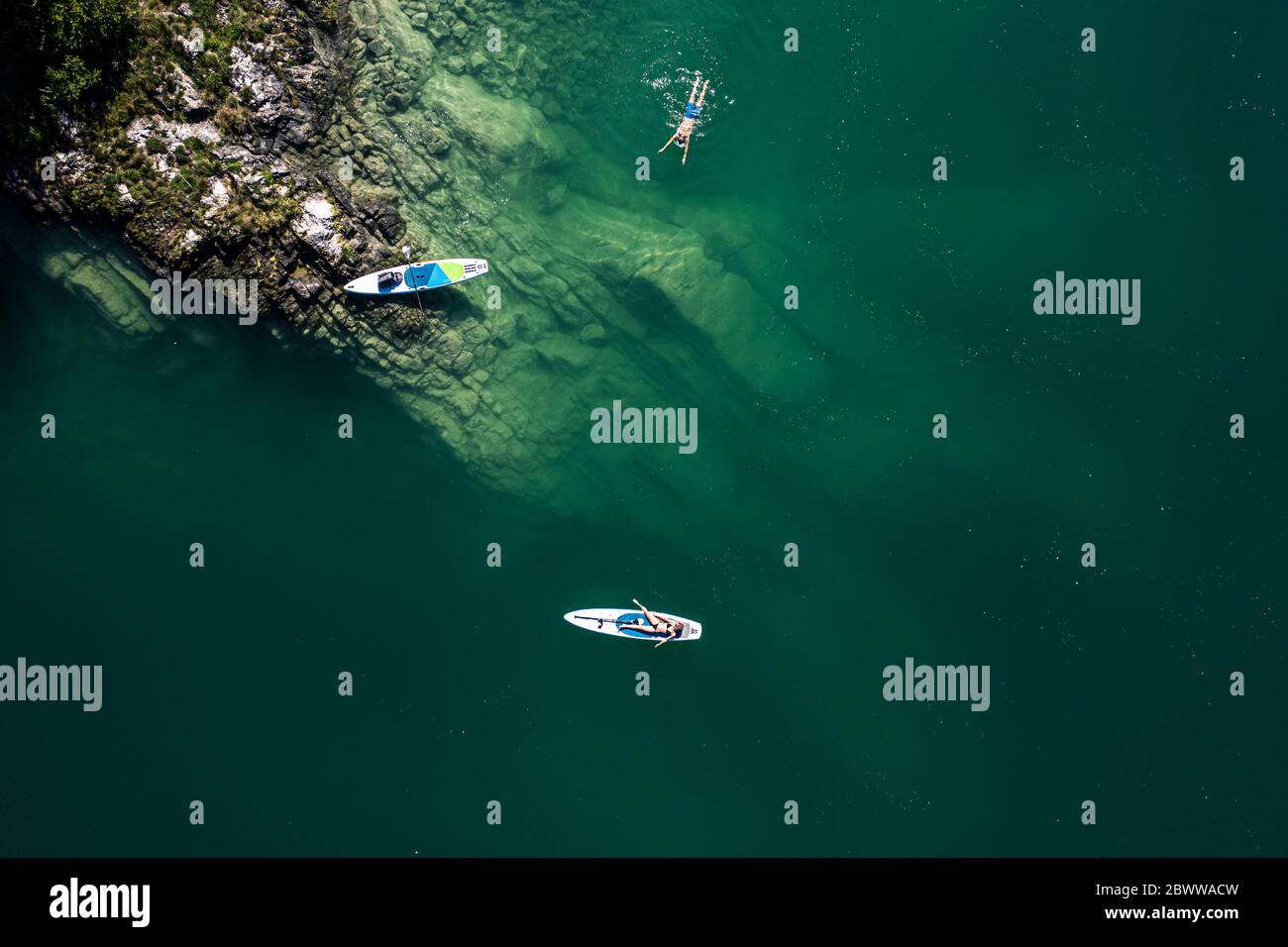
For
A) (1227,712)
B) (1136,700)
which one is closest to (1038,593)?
(1136,700)

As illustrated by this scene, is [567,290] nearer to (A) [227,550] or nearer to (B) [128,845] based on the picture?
(A) [227,550]

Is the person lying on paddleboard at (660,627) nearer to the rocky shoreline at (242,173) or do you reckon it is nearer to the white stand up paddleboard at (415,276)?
the white stand up paddleboard at (415,276)

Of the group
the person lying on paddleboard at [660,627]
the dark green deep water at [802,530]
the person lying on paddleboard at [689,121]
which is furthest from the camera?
the dark green deep water at [802,530]

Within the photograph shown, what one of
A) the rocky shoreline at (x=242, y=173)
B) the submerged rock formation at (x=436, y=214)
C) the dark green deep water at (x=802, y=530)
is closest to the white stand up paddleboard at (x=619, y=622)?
the dark green deep water at (x=802, y=530)

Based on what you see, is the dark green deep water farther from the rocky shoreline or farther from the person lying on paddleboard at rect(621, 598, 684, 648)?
the rocky shoreline

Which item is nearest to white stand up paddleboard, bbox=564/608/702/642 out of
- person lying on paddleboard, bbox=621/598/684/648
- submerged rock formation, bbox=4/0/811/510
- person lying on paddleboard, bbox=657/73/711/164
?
person lying on paddleboard, bbox=621/598/684/648
